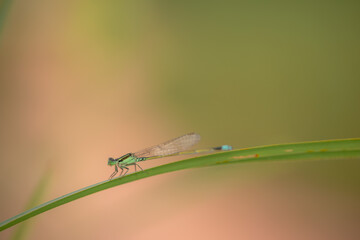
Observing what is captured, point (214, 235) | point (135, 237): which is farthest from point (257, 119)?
point (135, 237)

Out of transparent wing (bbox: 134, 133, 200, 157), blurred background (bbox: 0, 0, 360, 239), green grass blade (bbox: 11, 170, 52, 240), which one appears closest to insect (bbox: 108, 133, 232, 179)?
transparent wing (bbox: 134, 133, 200, 157)

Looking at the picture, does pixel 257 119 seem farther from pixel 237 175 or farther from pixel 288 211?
pixel 288 211

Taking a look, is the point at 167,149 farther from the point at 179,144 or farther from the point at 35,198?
the point at 35,198

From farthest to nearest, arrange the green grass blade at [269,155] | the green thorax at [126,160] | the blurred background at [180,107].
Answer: the blurred background at [180,107]
the green thorax at [126,160]
the green grass blade at [269,155]

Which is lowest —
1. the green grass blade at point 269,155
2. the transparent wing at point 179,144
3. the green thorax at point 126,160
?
the green grass blade at point 269,155

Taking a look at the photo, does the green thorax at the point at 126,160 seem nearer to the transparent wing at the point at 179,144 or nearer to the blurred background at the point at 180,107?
the transparent wing at the point at 179,144

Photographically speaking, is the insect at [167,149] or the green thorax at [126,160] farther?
the green thorax at [126,160]

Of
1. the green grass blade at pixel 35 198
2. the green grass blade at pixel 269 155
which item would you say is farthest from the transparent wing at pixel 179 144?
the green grass blade at pixel 35 198

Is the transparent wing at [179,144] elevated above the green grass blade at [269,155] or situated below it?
above

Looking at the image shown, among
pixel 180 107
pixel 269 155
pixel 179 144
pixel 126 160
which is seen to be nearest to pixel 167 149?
pixel 179 144
